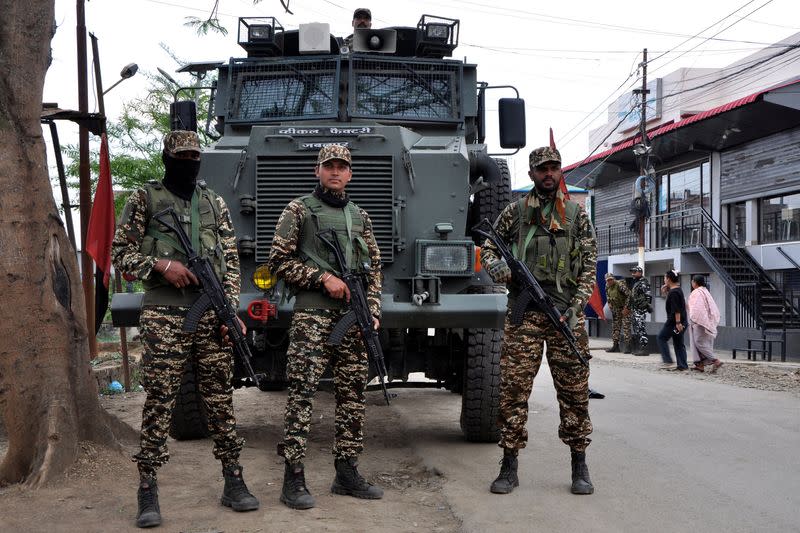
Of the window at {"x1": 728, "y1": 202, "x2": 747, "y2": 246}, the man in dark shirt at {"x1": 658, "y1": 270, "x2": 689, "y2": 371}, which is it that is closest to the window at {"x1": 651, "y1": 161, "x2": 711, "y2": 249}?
the window at {"x1": 728, "y1": 202, "x2": 747, "y2": 246}

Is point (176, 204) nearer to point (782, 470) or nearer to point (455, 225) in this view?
point (455, 225)

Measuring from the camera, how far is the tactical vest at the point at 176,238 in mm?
4684

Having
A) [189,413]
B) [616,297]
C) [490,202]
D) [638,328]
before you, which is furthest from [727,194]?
[189,413]

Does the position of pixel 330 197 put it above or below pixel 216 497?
above

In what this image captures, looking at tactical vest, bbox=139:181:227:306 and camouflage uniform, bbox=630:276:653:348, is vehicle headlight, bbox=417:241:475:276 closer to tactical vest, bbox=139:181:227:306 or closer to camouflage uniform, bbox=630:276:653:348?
tactical vest, bbox=139:181:227:306

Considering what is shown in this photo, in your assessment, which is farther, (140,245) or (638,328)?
(638,328)

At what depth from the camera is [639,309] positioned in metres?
18.8

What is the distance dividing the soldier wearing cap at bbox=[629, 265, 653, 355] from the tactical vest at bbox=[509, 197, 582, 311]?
13.6 meters

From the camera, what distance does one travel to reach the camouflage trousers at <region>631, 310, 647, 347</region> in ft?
62.5

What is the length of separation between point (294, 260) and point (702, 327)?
10.9 metres


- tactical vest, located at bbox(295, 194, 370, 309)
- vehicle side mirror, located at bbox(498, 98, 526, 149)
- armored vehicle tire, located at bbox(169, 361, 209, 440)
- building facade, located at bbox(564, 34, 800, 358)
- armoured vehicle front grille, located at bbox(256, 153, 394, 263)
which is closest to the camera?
tactical vest, located at bbox(295, 194, 370, 309)

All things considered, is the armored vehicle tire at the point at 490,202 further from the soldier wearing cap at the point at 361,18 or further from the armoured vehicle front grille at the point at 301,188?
the soldier wearing cap at the point at 361,18

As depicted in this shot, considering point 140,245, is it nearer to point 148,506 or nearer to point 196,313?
point 196,313

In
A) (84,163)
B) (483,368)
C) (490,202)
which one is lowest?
(483,368)
